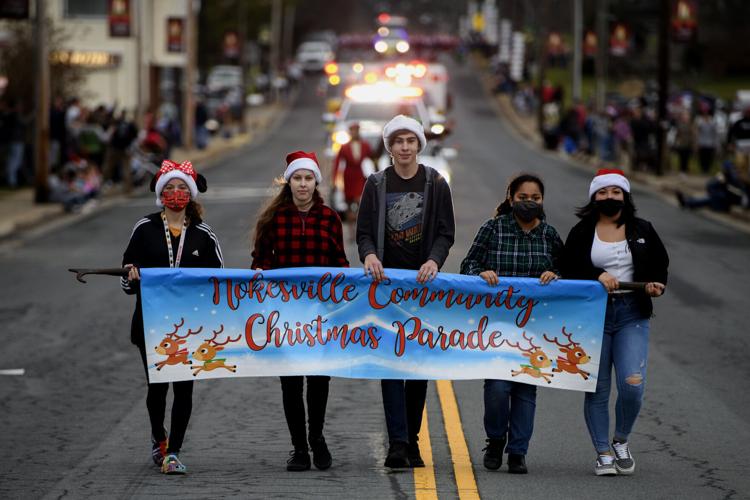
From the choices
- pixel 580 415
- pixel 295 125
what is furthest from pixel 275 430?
pixel 295 125

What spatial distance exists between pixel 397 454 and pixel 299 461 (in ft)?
1.79

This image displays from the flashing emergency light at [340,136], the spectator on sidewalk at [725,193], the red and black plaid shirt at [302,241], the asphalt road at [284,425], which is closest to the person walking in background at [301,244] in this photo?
the red and black plaid shirt at [302,241]

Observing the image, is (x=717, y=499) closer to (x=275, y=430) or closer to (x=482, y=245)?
(x=482, y=245)

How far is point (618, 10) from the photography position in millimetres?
104812

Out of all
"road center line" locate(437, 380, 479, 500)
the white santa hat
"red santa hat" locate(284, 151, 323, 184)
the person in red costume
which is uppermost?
the white santa hat

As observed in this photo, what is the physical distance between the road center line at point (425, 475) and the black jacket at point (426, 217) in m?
1.16

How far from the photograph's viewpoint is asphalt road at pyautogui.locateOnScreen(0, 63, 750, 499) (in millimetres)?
7898

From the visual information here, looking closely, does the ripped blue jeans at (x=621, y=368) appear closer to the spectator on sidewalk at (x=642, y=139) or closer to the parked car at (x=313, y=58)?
the spectator on sidewalk at (x=642, y=139)

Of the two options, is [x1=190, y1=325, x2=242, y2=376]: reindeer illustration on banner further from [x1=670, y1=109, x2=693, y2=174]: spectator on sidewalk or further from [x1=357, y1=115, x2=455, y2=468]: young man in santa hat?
[x1=670, y1=109, x2=693, y2=174]: spectator on sidewalk

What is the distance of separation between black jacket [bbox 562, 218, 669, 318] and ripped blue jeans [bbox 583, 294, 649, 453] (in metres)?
0.09

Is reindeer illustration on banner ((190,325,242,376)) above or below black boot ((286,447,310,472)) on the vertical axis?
above

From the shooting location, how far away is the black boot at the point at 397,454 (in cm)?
813

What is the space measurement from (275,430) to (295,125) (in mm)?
56804

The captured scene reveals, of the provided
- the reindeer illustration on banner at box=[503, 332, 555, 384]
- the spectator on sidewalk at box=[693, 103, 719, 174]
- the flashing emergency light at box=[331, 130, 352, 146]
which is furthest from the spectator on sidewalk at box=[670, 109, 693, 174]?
the reindeer illustration on banner at box=[503, 332, 555, 384]
